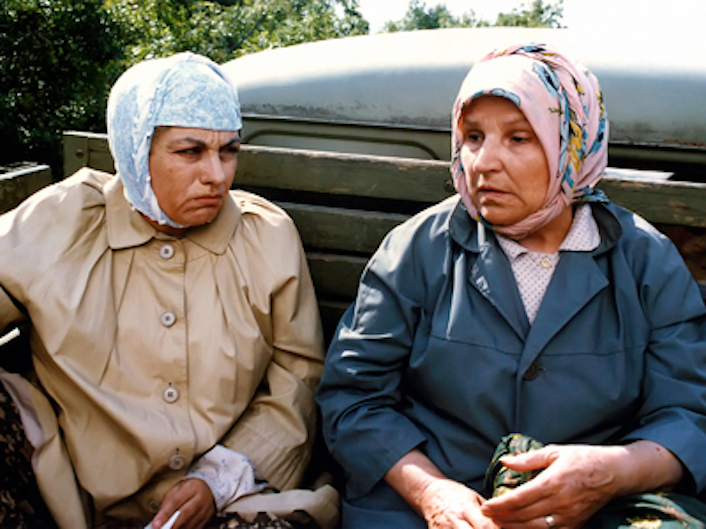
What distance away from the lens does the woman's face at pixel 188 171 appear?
7.40ft

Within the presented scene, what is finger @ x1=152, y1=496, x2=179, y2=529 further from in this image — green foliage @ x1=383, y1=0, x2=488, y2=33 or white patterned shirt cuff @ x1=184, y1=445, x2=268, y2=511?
green foliage @ x1=383, y1=0, x2=488, y2=33

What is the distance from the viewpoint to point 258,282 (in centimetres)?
240

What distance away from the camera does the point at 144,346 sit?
229 centimetres

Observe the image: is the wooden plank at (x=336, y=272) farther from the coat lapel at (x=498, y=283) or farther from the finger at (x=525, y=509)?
the finger at (x=525, y=509)

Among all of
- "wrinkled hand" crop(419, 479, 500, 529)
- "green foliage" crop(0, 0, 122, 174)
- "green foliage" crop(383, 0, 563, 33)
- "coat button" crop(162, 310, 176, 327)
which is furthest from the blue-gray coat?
"green foliage" crop(383, 0, 563, 33)

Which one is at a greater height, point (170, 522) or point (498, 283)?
point (498, 283)

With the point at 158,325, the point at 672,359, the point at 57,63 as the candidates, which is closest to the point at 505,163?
the point at 672,359

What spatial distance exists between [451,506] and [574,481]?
0.32 m

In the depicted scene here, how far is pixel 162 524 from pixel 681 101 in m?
2.38

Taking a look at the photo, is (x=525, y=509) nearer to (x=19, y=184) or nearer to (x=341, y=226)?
(x=341, y=226)

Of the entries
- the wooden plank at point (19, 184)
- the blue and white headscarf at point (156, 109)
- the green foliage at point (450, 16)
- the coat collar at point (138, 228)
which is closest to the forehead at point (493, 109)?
the blue and white headscarf at point (156, 109)

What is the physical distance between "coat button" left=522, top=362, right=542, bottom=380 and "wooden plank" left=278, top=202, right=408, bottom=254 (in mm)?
805

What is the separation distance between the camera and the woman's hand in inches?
71.7

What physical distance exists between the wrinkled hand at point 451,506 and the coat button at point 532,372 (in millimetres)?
338
